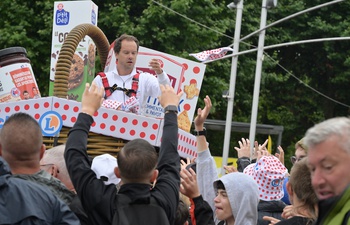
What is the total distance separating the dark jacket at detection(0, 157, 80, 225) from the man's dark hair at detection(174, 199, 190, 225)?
50.6 inches

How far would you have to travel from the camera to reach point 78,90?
26.8 feet

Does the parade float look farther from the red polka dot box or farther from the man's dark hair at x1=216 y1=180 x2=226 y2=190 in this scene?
the man's dark hair at x1=216 y1=180 x2=226 y2=190

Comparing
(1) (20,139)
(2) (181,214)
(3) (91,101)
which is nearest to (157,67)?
(2) (181,214)

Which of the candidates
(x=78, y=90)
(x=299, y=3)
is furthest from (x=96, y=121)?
(x=299, y=3)

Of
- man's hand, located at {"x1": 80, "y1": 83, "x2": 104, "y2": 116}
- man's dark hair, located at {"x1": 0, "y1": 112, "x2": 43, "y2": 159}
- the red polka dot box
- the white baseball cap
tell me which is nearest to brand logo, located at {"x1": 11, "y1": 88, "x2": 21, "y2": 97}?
the red polka dot box

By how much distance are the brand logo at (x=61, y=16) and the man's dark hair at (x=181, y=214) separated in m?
5.59

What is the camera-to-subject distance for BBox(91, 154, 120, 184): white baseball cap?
487 centimetres

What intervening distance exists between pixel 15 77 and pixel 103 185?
6.58ft

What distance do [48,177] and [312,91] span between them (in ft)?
103

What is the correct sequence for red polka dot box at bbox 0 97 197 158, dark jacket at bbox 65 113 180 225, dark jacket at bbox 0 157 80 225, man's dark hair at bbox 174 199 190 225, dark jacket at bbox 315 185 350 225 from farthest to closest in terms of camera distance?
1. red polka dot box at bbox 0 97 197 158
2. man's dark hair at bbox 174 199 190 225
3. dark jacket at bbox 65 113 180 225
4. dark jacket at bbox 0 157 80 225
5. dark jacket at bbox 315 185 350 225

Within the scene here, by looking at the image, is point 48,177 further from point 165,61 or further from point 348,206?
point 165,61

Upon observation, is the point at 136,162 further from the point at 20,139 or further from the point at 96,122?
the point at 96,122

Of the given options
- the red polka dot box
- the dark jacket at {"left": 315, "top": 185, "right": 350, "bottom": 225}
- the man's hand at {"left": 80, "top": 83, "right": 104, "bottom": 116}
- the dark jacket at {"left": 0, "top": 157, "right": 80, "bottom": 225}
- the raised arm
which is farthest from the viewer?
the red polka dot box

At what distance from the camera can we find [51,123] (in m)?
5.66
